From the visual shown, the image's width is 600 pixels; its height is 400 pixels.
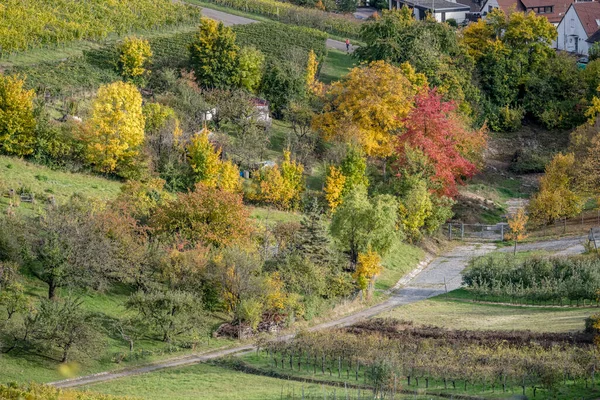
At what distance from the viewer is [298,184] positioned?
8256 centimetres

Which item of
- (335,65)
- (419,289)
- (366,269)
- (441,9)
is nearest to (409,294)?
(419,289)

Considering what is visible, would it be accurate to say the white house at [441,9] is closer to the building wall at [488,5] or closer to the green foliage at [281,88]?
the building wall at [488,5]

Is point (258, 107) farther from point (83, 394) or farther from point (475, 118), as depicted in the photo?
point (83, 394)

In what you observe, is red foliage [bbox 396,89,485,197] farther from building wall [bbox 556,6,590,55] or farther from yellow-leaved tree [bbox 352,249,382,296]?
building wall [bbox 556,6,590,55]

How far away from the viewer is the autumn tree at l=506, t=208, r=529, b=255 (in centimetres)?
8256

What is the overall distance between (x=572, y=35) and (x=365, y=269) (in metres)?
54.5

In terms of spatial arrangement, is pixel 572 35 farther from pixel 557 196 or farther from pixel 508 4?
pixel 557 196

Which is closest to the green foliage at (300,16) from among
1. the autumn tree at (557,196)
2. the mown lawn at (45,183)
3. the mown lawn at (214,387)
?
the autumn tree at (557,196)

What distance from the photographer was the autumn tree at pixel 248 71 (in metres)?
93.9

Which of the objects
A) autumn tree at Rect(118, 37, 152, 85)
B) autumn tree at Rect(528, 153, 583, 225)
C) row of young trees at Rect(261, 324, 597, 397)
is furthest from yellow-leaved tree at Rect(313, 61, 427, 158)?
row of young trees at Rect(261, 324, 597, 397)

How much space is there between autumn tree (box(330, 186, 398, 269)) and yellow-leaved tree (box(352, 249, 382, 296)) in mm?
943

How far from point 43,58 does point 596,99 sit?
4168 cm

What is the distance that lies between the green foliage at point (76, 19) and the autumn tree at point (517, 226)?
3602 cm

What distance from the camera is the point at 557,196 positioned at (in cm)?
8394
